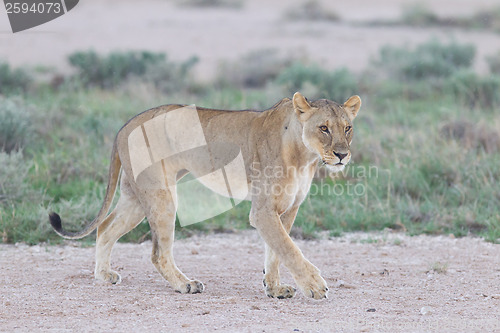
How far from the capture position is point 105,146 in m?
10.2

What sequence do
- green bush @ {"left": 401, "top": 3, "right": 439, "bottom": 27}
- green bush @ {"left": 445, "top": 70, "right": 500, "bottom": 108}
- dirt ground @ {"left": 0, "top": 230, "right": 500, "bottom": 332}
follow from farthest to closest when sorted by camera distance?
green bush @ {"left": 401, "top": 3, "right": 439, "bottom": 27} → green bush @ {"left": 445, "top": 70, "right": 500, "bottom": 108} → dirt ground @ {"left": 0, "top": 230, "right": 500, "bottom": 332}

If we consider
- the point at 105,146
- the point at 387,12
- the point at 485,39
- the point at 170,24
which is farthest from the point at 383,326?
the point at 387,12

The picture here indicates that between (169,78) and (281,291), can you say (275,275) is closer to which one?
(281,291)

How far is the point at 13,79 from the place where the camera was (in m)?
14.3

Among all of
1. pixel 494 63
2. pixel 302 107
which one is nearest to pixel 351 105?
pixel 302 107

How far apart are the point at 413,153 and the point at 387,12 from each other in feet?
82.3

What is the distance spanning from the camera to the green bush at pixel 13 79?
14164 millimetres

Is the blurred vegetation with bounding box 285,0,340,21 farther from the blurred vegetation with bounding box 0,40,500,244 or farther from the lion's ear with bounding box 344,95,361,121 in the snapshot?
the lion's ear with bounding box 344,95,361,121

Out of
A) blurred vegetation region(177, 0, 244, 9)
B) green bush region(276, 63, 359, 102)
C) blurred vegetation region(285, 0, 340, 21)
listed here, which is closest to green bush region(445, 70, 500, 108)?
green bush region(276, 63, 359, 102)

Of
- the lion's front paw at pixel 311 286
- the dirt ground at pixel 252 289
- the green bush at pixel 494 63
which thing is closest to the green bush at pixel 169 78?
the green bush at pixel 494 63

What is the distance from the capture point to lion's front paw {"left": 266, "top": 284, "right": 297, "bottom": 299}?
584cm

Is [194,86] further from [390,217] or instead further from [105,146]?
[390,217]

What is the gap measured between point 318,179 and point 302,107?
3.93m

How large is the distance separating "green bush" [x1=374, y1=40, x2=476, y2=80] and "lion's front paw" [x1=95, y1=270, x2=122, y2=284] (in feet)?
35.6
